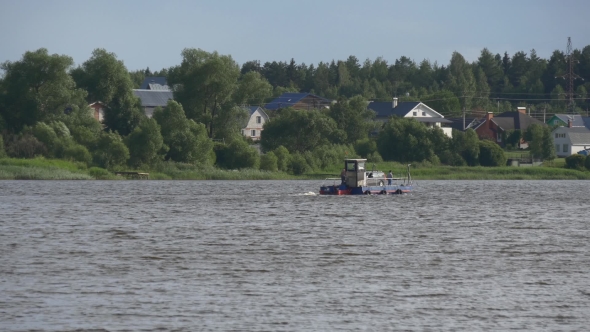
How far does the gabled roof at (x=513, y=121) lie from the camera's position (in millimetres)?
144250

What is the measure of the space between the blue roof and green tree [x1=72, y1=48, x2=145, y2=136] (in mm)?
48121

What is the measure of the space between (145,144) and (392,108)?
6315 cm

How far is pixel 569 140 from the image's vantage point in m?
129

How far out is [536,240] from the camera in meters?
39.1

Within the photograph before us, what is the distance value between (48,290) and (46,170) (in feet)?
201

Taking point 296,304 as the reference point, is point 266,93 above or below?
above

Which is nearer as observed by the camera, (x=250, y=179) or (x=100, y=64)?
(x=250, y=179)

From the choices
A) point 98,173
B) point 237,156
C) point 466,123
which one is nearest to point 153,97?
point 237,156

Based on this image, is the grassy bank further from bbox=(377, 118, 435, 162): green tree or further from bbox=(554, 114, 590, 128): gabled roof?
bbox=(554, 114, 590, 128): gabled roof

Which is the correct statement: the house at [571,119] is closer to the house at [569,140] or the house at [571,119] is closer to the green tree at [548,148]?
the house at [569,140]

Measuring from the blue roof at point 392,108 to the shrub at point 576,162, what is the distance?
110ft

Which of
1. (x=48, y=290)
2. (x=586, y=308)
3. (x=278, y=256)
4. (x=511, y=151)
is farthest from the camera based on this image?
(x=511, y=151)

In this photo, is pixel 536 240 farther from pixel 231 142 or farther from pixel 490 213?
pixel 231 142

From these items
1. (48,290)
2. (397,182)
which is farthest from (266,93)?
(48,290)
